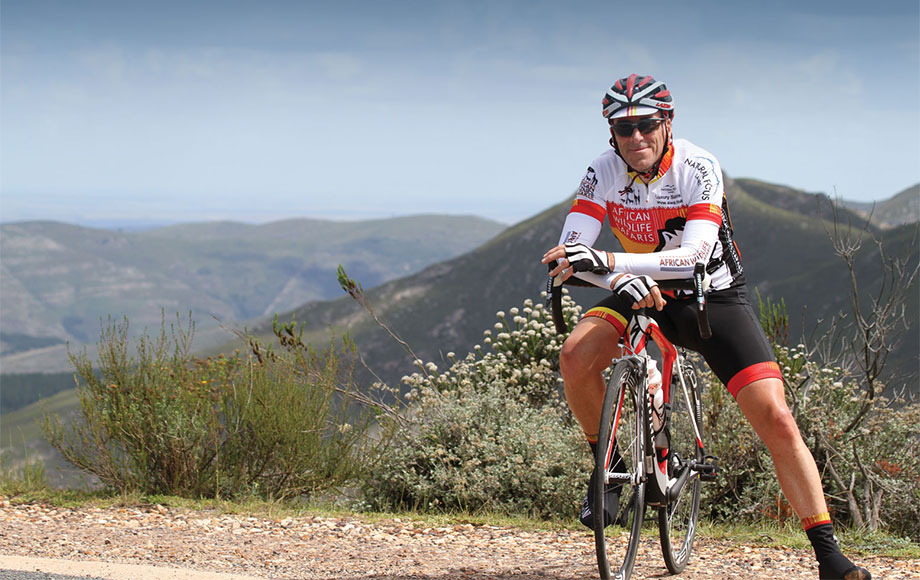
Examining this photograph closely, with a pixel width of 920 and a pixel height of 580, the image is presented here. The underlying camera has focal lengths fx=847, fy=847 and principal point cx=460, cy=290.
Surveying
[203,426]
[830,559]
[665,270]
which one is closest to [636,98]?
[665,270]

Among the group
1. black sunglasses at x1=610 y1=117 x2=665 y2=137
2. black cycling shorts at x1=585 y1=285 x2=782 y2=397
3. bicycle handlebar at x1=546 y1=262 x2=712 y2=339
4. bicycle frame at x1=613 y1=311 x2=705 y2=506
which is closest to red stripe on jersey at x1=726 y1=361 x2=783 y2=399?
black cycling shorts at x1=585 y1=285 x2=782 y2=397

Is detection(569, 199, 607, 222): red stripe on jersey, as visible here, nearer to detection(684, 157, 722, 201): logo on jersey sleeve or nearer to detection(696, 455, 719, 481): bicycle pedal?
detection(684, 157, 722, 201): logo on jersey sleeve

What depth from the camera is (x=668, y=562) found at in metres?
4.29

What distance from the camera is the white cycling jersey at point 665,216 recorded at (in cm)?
371

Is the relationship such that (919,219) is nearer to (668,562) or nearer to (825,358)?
(825,358)

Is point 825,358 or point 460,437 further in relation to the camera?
point 825,358

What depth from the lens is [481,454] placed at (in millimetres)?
6527

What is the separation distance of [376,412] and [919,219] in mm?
4426

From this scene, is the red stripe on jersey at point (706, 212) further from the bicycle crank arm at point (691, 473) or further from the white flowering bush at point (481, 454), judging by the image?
the white flowering bush at point (481, 454)

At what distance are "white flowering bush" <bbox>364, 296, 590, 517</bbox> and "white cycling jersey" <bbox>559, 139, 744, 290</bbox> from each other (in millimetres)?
2507

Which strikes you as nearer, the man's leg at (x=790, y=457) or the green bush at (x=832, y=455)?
the man's leg at (x=790, y=457)

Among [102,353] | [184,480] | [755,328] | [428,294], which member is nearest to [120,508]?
[184,480]

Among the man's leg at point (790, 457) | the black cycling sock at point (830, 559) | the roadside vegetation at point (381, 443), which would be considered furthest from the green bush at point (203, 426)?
the black cycling sock at point (830, 559)

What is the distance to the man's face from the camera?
3877 millimetres
